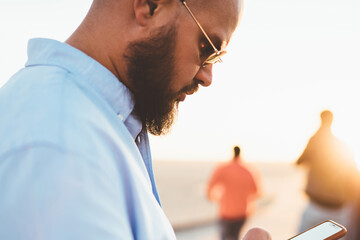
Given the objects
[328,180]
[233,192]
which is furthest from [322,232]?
[233,192]

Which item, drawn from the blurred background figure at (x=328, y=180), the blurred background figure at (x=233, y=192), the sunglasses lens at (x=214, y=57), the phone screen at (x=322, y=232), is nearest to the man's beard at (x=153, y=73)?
the sunglasses lens at (x=214, y=57)

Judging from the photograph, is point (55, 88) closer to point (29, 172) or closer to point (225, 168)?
point (29, 172)

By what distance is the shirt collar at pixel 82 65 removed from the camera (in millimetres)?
975

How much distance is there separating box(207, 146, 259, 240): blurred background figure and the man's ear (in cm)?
545

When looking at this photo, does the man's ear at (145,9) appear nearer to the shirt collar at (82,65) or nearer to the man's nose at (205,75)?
the shirt collar at (82,65)

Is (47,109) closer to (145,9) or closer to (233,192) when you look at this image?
(145,9)

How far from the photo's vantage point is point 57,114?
29.7 inches

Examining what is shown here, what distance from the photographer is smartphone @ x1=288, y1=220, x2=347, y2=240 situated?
143cm

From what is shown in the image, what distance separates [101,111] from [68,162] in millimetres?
253

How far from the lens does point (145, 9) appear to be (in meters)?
1.13

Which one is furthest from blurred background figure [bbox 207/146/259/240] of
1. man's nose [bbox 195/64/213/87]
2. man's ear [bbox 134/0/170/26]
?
man's ear [bbox 134/0/170/26]

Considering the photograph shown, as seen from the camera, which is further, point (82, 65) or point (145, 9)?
point (145, 9)

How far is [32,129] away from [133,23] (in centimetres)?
58

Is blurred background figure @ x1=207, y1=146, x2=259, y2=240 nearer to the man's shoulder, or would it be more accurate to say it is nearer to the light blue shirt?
the light blue shirt
